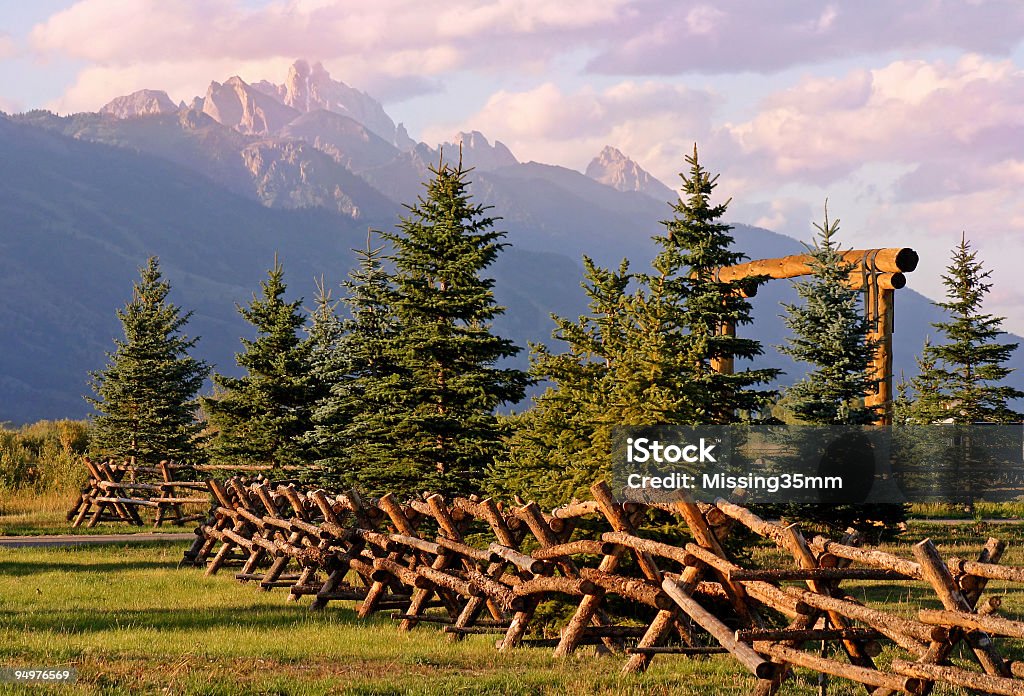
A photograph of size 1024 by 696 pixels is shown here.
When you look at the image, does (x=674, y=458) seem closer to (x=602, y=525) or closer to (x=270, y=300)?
(x=602, y=525)

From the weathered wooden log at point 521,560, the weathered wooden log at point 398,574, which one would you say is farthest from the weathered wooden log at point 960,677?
the weathered wooden log at point 398,574

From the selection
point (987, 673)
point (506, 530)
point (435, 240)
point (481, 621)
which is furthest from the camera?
point (435, 240)

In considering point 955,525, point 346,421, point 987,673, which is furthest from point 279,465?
point 987,673

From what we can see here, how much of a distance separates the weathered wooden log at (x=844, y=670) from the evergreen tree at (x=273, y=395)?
794 inches

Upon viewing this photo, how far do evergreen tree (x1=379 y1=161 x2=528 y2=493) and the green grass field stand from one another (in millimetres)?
4473

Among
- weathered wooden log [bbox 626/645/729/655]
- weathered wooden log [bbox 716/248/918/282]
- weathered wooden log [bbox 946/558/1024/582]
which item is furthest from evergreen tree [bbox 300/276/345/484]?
weathered wooden log [bbox 946/558/1024/582]

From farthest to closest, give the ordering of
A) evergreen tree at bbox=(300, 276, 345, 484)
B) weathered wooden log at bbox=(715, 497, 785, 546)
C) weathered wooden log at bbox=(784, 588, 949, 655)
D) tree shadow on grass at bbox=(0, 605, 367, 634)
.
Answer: evergreen tree at bbox=(300, 276, 345, 484), tree shadow on grass at bbox=(0, 605, 367, 634), weathered wooden log at bbox=(715, 497, 785, 546), weathered wooden log at bbox=(784, 588, 949, 655)

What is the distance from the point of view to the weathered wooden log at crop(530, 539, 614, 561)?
1105 centimetres

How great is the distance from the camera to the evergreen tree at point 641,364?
1584 cm

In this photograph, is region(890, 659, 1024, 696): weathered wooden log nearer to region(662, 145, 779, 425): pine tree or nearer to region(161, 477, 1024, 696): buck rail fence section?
region(161, 477, 1024, 696): buck rail fence section

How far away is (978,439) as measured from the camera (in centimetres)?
2789

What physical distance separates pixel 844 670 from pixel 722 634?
1.09 meters

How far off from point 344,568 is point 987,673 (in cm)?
872

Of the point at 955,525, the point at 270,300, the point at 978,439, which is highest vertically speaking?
the point at 270,300
